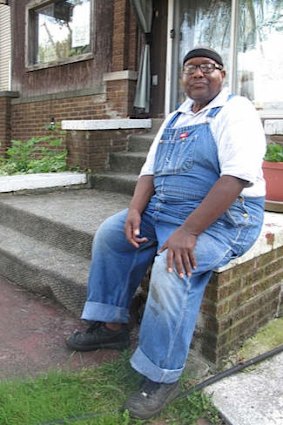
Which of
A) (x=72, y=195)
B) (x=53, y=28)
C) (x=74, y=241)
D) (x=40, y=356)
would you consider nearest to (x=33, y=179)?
(x=72, y=195)

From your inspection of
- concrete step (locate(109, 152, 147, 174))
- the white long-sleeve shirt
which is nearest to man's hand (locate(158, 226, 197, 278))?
the white long-sleeve shirt

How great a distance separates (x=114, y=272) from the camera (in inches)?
87.2

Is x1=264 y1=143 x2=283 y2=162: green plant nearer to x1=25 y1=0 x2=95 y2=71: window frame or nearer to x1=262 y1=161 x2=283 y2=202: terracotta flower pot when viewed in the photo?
x1=262 y1=161 x2=283 y2=202: terracotta flower pot

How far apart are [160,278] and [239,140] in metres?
0.67

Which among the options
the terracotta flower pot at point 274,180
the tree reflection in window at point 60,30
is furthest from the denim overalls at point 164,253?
the tree reflection in window at point 60,30

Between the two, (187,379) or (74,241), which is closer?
Answer: (187,379)

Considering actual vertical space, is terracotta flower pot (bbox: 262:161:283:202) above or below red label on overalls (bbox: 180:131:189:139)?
below

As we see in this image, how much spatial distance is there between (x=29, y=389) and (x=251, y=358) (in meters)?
1.06

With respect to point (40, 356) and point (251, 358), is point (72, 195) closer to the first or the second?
point (40, 356)

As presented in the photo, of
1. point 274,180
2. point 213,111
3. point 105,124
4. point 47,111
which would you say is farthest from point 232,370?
point 47,111

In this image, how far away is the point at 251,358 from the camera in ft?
7.18

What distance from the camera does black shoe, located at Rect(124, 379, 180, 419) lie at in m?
→ 1.78

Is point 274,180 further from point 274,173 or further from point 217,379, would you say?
point 217,379

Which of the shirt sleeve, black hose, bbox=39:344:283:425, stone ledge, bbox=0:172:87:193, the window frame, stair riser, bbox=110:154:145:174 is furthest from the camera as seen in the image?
the window frame
